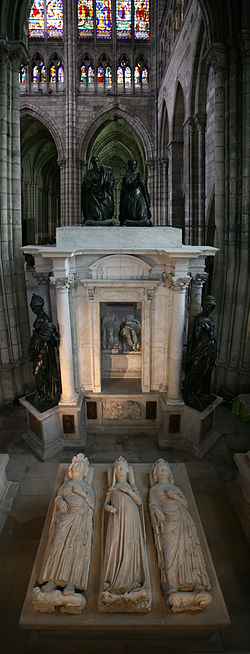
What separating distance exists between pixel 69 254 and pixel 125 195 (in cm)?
185

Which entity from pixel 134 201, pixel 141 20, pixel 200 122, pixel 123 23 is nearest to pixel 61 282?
pixel 134 201

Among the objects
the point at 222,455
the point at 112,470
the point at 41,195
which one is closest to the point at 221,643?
the point at 112,470

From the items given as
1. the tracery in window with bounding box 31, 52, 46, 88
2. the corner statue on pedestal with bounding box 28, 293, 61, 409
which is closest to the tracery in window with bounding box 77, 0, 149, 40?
the tracery in window with bounding box 31, 52, 46, 88

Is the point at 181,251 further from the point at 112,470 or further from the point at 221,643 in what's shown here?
the point at 221,643

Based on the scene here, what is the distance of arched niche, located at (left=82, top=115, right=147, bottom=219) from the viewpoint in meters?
23.2

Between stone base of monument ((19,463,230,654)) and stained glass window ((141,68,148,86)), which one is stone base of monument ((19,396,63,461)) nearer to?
stone base of monument ((19,463,230,654))

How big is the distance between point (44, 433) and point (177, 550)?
3671mm

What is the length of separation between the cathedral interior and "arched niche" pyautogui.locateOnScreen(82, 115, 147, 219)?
126 centimetres

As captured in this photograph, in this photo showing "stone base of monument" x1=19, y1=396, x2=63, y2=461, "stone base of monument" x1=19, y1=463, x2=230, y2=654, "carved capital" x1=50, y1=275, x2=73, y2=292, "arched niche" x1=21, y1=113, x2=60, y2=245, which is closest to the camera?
"stone base of monument" x1=19, y1=463, x2=230, y2=654

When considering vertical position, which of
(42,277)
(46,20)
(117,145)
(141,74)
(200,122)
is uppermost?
(46,20)

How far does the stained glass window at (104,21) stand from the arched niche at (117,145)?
3893 millimetres

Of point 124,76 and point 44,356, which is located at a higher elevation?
point 124,76

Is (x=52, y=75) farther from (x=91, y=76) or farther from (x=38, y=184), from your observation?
(x=38, y=184)

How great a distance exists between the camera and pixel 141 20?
21.3m
